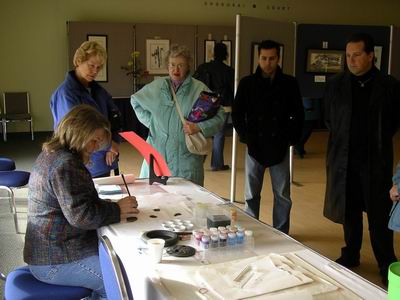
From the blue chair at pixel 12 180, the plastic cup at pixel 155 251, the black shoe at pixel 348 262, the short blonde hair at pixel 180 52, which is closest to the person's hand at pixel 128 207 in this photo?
the plastic cup at pixel 155 251

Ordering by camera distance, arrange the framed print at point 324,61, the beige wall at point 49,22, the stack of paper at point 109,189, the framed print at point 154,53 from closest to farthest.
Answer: the stack of paper at point 109,189, the framed print at point 324,61, the beige wall at point 49,22, the framed print at point 154,53

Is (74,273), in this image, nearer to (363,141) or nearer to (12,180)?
(363,141)

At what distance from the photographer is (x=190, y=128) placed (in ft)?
8.53

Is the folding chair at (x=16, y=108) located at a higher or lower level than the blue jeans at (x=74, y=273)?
higher

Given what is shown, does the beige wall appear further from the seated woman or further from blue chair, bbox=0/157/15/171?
the seated woman

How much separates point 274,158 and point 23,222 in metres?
2.12

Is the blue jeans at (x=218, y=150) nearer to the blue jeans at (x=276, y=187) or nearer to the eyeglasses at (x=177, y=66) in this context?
the blue jeans at (x=276, y=187)

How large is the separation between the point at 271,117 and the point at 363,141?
2.14 feet

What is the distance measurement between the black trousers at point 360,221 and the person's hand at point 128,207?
1.41 metres

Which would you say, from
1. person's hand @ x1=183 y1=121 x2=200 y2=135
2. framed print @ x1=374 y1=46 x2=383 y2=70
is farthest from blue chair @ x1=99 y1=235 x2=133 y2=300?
framed print @ x1=374 y1=46 x2=383 y2=70

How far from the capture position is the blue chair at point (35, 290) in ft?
5.47

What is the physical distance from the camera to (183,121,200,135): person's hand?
2.60 metres

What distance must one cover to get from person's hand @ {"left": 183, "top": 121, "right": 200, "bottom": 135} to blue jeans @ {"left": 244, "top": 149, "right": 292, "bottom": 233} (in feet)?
2.29

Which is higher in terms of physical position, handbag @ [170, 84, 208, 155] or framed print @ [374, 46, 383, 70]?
framed print @ [374, 46, 383, 70]
